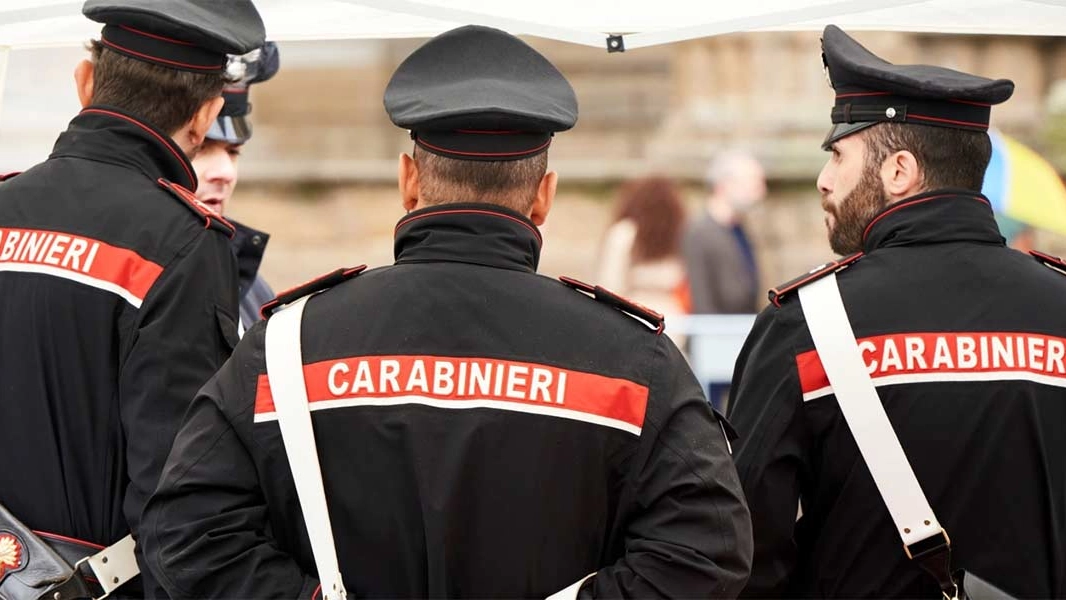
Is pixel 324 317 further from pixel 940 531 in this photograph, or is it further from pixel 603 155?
pixel 603 155

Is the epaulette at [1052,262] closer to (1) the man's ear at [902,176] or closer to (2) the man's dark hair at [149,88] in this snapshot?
(1) the man's ear at [902,176]

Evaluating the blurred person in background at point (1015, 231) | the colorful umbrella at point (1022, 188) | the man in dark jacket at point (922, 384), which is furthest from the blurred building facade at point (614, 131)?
the man in dark jacket at point (922, 384)

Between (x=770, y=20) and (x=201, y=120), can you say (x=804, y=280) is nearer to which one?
(x=770, y=20)

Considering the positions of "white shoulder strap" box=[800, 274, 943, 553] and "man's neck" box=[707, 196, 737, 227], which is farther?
"man's neck" box=[707, 196, 737, 227]

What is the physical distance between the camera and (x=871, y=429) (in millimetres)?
3322

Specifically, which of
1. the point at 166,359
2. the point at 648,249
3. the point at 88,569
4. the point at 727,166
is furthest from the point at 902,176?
the point at 727,166

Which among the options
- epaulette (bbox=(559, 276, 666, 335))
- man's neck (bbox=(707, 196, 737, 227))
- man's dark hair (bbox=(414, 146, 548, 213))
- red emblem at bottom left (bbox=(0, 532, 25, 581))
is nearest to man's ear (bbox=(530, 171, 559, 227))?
man's dark hair (bbox=(414, 146, 548, 213))

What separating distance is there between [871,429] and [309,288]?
116cm

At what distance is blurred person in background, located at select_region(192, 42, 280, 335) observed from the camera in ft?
15.7

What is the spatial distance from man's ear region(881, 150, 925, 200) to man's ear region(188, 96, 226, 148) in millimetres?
1461

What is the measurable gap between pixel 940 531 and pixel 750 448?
0.42 metres

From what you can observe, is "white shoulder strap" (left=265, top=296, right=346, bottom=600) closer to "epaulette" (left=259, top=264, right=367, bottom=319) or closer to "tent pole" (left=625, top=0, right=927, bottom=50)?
"epaulette" (left=259, top=264, right=367, bottom=319)

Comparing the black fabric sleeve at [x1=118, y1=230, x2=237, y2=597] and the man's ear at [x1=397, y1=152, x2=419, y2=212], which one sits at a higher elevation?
the man's ear at [x1=397, y1=152, x2=419, y2=212]

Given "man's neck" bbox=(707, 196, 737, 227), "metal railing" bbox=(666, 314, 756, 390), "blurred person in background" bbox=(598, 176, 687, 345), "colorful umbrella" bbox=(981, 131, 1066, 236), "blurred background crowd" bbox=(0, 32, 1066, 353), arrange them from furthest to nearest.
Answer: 1. "blurred background crowd" bbox=(0, 32, 1066, 353)
2. "man's neck" bbox=(707, 196, 737, 227)
3. "blurred person in background" bbox=(598, 176, 687, 345)
4. "metal railing" bbox=(666, 314, 756, 390)
5. "colorful umbrella" bbox=(981, 131, 1066, 236)
